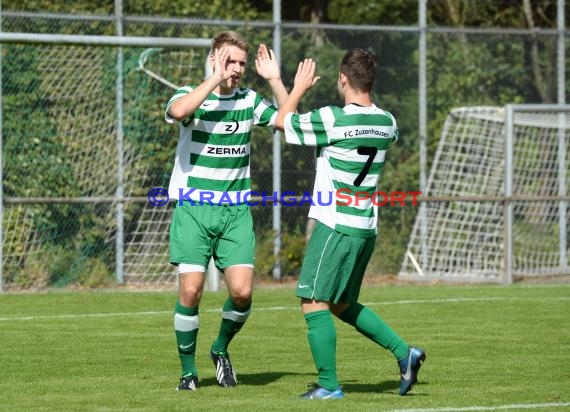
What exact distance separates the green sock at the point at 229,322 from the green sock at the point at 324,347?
2.91 ft

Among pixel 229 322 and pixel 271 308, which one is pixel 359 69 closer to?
pixel 229 322

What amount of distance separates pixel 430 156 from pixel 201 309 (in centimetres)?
603

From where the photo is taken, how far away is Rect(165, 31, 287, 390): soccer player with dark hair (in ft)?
24.9

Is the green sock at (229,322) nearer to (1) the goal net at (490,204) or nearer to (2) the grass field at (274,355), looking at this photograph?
(2) the grass field at (274,355)

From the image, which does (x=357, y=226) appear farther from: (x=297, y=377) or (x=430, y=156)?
(x=430, y=156)

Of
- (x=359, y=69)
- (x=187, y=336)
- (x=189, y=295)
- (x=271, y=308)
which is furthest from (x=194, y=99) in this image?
(x=271, y=308)

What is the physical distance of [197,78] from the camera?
15953 mm

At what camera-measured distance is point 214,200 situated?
25.3 ft

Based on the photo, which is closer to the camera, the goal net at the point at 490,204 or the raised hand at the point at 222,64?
the raised hand at the point at 222,64

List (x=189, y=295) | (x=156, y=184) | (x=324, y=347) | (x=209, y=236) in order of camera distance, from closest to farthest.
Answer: (x=324, y=347), (x=189, y=295), (x=209, y=236), (x=156, y=184)

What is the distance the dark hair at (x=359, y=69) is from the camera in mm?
7078

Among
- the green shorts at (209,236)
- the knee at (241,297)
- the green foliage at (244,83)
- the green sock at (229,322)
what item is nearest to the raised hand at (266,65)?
the green shorts at (209,236)

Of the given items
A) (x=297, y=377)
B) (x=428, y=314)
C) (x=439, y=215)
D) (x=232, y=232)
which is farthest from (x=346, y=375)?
(x=439, y=215)

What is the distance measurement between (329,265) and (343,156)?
1.99 ft
